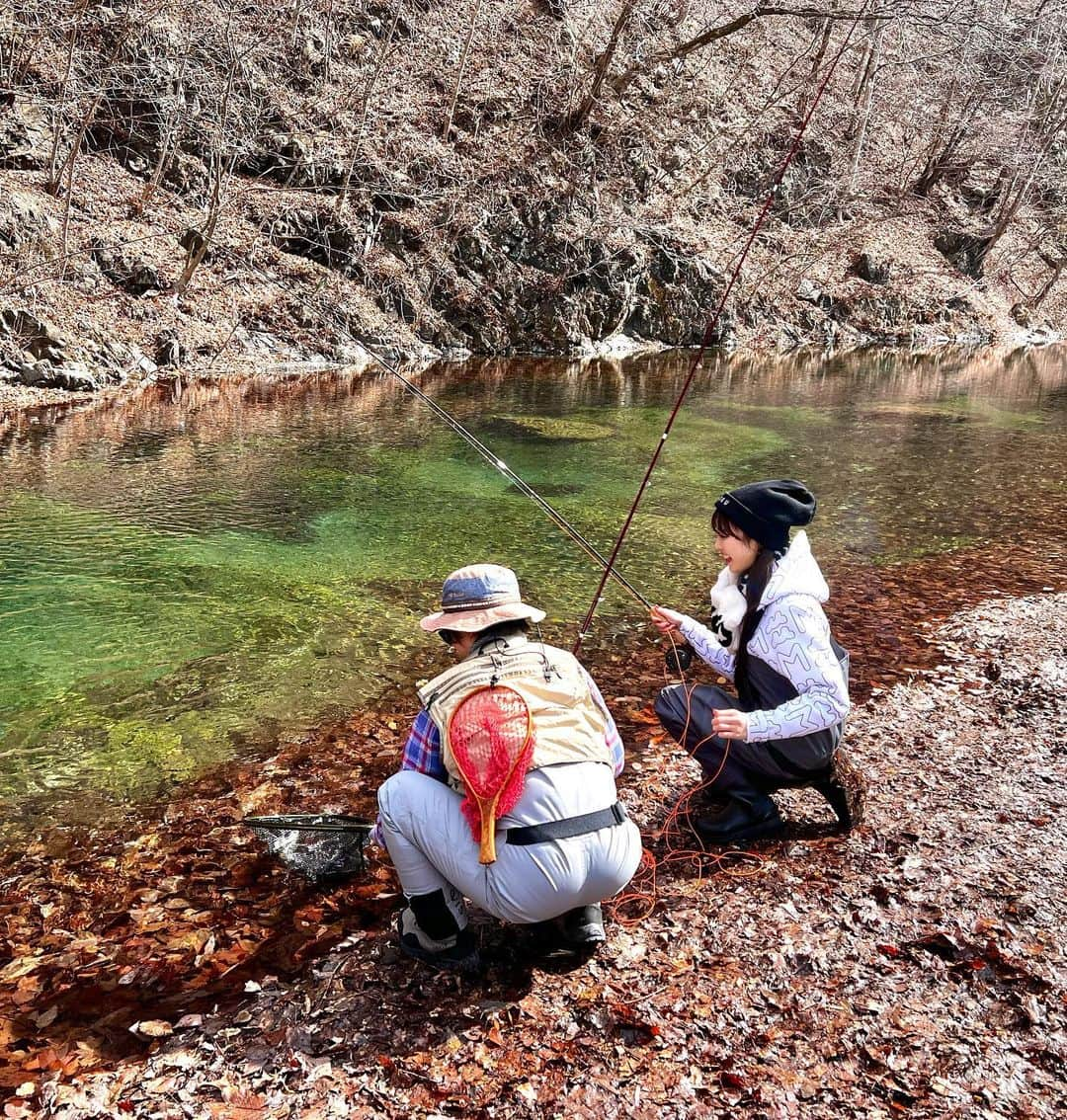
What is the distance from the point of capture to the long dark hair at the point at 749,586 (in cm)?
316

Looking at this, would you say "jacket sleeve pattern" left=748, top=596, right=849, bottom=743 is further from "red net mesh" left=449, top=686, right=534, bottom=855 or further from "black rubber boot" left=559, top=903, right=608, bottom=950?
"red net mesh" left=449, top=686, right=534, bottom=855

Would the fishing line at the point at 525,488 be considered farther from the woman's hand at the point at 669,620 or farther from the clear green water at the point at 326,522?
the clear green water at the point at 326,522

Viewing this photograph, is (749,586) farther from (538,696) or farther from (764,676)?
(538,696)

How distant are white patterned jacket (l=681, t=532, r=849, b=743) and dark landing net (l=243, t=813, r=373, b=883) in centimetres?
159

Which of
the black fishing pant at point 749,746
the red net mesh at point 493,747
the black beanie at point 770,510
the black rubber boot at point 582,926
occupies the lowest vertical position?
the black rubber boot at point 582,926

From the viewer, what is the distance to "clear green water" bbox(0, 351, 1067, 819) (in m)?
4.87

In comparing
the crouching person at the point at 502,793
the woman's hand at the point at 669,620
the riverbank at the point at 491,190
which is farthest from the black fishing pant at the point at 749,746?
the riverbank at the point at 491,190

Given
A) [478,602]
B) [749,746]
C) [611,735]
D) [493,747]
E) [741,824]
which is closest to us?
[493,747]

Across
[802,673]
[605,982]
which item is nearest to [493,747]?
[605,982]

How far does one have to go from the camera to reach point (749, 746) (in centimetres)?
336

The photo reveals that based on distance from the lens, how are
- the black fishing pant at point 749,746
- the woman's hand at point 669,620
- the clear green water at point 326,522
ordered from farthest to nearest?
the clear green water at point 326,522 → the woman's hand at point 669,620 → the black fishing pant at point 749,746

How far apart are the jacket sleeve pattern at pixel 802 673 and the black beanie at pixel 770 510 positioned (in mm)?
232

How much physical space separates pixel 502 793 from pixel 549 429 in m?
11.4

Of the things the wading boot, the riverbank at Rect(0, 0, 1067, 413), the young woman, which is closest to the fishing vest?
the wading boot
